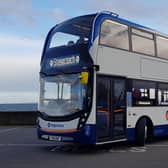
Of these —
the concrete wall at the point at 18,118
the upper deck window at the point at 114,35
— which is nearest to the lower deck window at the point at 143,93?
the upper deck window at the point at 114,35

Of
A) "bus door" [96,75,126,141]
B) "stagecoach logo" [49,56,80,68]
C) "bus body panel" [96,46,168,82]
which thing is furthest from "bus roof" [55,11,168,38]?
"bus door" [96,75,126,141]

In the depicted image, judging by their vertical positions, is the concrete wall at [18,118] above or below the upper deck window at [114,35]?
below

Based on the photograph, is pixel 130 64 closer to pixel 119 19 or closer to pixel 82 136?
pixel 119 19

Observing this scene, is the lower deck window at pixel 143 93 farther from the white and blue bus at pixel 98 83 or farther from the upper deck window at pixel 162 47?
the upper deck window at pixel 162 47

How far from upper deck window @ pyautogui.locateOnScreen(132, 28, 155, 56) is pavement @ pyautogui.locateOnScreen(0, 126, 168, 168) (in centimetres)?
330

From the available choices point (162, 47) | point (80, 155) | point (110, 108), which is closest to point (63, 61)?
point (110, 108)

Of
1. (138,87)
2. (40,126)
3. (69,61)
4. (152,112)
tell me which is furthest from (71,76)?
(152,112)

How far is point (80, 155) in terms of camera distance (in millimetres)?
12703

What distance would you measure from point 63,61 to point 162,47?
4653mm

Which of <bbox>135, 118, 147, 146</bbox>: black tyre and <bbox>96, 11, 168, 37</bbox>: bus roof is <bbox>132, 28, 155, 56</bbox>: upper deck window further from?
<bbox>135, 118, 147, 146</bbox>: black tyre

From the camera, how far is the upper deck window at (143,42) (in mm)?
14830

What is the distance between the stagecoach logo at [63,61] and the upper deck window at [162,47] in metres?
4.15

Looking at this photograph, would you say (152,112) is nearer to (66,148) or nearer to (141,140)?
(141,140)

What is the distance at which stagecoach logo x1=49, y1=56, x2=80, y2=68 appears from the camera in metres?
13.2
